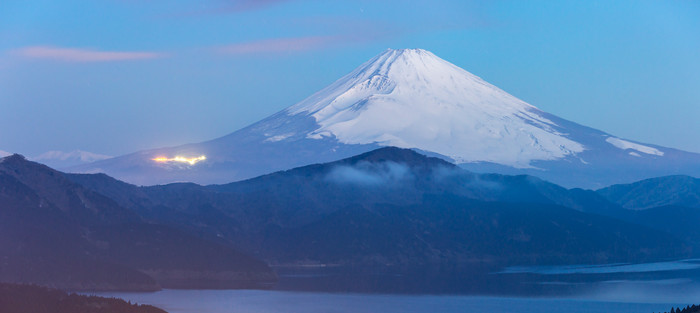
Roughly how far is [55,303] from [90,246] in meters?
49.3

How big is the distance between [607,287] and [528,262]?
51925 mm

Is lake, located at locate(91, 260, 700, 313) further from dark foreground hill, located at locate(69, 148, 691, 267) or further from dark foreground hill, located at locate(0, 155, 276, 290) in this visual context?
dark foreground hill, located at locate(69, 148, 691, 267)

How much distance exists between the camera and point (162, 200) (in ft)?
549

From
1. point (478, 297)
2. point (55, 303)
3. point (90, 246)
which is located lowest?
point (55, 303)

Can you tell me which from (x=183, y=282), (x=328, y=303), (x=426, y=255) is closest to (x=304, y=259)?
(x=426, y=255)

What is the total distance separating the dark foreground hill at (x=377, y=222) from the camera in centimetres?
15600

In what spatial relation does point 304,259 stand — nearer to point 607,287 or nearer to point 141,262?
point 141,262

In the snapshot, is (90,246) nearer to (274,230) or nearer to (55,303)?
(55,303)

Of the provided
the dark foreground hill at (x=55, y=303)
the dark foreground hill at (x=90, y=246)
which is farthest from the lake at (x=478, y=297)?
the dark foreground hill at (x=55, y=303)

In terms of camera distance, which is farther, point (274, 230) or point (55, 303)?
point (274, 230)

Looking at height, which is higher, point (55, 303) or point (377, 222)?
point (377, 222)

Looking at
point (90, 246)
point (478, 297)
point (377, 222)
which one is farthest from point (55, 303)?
point (377, 222)

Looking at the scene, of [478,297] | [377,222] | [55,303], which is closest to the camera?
[55,303]

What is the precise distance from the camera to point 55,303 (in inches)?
2509
